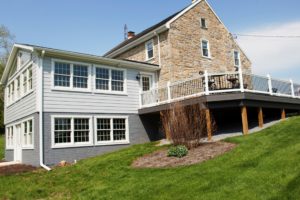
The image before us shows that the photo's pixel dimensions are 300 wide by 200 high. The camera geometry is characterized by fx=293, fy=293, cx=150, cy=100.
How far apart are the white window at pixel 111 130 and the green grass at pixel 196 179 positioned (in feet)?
12.9

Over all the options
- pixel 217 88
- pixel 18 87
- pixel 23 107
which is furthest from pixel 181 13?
pixel 23 107

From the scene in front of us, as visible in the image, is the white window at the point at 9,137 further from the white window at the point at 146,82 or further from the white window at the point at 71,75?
the white window at the point at 146,82

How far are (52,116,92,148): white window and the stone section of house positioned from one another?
6.22 metres

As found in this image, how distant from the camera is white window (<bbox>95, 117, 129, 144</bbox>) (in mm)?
16031

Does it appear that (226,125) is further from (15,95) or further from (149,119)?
(15,95)

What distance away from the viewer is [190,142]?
38.9ft

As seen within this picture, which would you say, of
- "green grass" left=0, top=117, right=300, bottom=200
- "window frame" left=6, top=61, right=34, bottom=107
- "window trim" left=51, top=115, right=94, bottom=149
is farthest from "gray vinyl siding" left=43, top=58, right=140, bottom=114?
"green grass" left=0, top=117, right=300, bottom=200

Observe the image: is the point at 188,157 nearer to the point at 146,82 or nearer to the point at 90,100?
the point at 90,100


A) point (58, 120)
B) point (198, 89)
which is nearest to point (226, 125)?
point (198, 89)

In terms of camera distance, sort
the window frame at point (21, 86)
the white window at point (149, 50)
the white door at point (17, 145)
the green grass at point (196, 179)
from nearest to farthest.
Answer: the green grass at point (196, 179) → the window frame at point (21, 86) → the white door at point (17, 145) → the white window at point (149, 50)

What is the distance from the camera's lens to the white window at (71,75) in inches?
586

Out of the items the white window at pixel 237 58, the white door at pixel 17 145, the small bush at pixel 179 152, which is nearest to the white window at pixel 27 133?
the white door at pixel 17 145

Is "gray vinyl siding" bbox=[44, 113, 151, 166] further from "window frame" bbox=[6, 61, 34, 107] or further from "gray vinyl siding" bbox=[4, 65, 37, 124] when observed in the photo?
"window frame" bbox=[6, 61, 34, 107]

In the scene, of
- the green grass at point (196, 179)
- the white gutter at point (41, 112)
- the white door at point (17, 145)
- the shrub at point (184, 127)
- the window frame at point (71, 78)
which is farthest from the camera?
Answer: the white door at point (17, 145)
